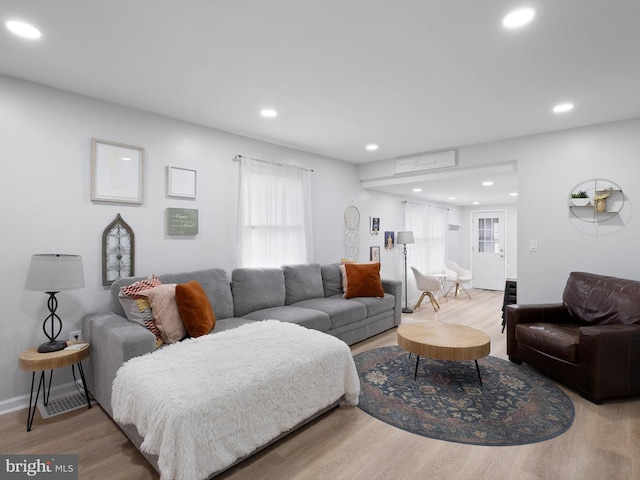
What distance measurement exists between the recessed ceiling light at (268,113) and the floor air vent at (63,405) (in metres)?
2.90

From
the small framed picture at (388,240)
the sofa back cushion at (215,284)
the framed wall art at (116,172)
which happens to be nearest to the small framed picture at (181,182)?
the framed wall art at (116,172)

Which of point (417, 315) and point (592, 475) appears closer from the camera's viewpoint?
point (592, 475)

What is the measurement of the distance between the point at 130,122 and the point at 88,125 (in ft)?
1.12

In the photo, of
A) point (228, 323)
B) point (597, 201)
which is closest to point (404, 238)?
point (597, 201)

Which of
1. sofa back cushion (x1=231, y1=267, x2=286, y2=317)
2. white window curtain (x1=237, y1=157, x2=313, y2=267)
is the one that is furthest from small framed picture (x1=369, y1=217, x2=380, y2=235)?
sofa back cushion (x1=231, y1=267, x2=286, y2=317)

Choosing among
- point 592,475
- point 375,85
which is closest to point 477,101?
point 375,85

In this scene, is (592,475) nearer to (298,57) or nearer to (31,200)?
(298,57)

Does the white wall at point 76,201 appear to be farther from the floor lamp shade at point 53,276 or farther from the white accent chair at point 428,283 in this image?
the white accent chair at point 428,283

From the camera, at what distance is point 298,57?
2180mm

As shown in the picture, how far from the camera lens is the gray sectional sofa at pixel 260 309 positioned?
226 centimetres

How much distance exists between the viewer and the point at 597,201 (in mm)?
3416

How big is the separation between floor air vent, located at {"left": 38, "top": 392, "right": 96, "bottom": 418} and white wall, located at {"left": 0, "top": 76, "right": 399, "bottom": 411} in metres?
0.15

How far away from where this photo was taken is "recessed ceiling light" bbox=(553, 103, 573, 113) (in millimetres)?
2945

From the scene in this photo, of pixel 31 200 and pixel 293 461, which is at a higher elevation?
pixel 31 200
